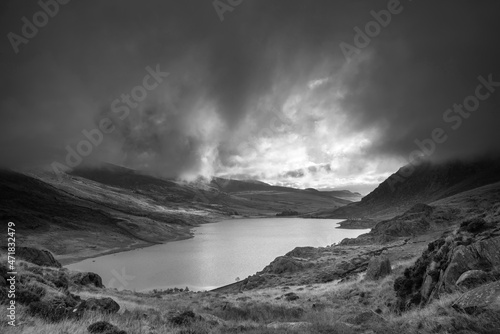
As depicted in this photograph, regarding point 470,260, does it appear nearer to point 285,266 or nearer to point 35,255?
point 285,266

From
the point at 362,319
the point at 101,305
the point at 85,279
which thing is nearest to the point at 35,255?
the point at 85,279

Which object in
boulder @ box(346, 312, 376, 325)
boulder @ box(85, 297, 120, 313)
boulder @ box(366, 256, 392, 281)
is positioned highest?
boulder @ box(85, 297, 120, 313)

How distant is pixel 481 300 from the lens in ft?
32.3

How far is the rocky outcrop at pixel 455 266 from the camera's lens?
45.6 feet

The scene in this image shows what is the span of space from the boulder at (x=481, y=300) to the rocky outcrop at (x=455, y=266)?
10.0ft

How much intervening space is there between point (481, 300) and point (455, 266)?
19.2ft

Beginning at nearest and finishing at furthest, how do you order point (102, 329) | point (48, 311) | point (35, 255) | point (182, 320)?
point (102, 329) → point (48, 311) → point (182, 320) → point (35, 255)

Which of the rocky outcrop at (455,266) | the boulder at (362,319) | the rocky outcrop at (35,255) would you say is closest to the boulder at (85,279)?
the rocky outcrop at (35,255)

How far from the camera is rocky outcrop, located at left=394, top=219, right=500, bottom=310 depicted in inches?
548

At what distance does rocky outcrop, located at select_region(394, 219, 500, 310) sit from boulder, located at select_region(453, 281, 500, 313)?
10.0ft

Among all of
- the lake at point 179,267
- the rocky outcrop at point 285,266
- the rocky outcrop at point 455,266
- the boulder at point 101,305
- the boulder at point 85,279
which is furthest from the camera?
the lake at point 179,267

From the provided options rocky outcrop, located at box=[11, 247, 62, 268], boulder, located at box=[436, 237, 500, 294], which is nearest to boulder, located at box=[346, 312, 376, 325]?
boulder, located at box=[436, 237, 500, 294]

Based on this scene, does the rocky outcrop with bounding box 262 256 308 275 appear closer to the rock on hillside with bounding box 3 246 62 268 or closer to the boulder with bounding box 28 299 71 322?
the rock on hillside with bounding box 3 246 62 268

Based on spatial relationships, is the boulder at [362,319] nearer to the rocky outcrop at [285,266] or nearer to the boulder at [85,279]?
the boulder at [85,279]
